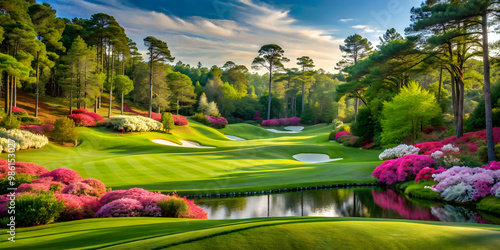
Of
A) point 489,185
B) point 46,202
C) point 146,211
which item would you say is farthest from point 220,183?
point 489,185

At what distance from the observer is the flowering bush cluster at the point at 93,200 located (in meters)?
7.30

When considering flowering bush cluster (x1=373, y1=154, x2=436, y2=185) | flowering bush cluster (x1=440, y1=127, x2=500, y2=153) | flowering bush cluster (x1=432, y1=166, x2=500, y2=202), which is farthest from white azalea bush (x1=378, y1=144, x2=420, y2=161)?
flowering bush cluster (x1=432, y1=166, x2=500, y2=202)

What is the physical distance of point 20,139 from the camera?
1859cm

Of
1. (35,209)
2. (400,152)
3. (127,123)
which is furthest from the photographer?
(127,123)

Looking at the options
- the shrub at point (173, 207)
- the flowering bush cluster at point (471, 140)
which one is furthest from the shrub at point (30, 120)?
the flowering bush cluster at point (471, 140)

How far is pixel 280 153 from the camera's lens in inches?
1001

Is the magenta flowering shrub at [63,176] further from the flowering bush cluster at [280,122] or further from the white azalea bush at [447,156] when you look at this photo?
the flowering bush cluster at [280,122]

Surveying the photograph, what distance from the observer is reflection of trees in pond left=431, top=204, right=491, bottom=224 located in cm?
959

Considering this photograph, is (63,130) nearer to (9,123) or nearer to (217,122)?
(9,123)

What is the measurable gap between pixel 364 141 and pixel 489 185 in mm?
18520

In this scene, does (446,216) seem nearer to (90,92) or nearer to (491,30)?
(491,30)

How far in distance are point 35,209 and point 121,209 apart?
1.98 m

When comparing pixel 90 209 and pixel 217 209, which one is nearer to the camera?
pixel 90 209

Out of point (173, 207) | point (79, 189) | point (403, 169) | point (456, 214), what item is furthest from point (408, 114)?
point (79, 189)
